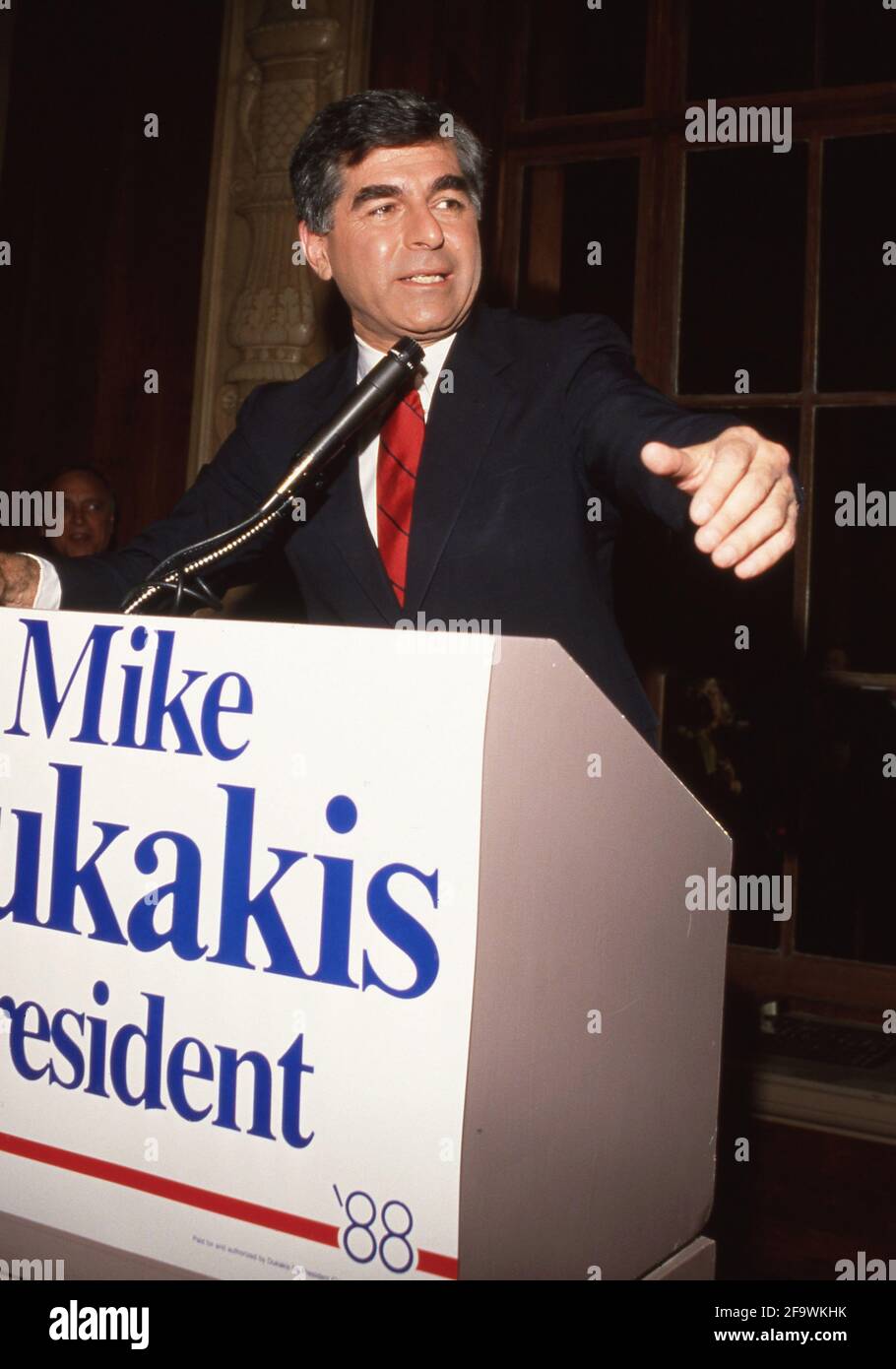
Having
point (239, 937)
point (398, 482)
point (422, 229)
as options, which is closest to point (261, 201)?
point (422, 229)

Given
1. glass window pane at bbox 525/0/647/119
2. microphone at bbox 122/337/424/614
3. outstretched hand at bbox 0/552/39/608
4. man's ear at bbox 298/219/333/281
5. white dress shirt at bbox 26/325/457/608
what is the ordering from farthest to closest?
glass window pane at bbox 525/0/647/119 < man's ear at bbox 298/219/333/281 < white dress shirt at bbox 26/325/457/608 < outstretched hand at bbox 0/552/39/608 < microphone at bbox 122/337/424/614

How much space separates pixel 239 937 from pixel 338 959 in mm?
75

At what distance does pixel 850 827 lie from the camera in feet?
8.63

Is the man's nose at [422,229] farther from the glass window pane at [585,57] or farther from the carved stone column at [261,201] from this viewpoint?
the glass window pane at [585,57]

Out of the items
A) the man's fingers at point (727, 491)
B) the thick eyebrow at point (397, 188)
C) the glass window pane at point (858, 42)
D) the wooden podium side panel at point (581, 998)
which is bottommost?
the wooden podium side panel at point (581, 998)

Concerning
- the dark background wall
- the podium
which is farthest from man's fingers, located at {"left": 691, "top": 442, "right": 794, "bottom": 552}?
the dark background wall

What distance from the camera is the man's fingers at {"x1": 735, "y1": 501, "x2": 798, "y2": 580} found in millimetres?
857

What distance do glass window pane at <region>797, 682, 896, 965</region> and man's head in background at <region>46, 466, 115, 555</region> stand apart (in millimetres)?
1856

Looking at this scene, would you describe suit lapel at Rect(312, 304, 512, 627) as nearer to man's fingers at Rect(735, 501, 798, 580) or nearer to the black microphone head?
the black microphone head

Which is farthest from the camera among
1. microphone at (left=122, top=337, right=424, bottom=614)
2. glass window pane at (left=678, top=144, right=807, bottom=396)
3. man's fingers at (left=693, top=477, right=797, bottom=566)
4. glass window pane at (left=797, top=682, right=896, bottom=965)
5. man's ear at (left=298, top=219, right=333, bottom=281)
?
glass window pane at (left=678, top=144, right=807, bottom=396)

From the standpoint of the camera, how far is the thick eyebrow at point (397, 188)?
157 cm

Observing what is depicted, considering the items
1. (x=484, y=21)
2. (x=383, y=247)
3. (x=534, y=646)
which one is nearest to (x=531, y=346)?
(x=383, y=247)

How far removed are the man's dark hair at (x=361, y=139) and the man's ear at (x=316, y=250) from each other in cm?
2

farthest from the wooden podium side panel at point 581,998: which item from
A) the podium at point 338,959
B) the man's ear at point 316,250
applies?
the man's ear at point 316,250
